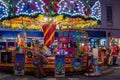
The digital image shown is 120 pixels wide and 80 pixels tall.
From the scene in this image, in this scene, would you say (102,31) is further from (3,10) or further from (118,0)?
(3,10)

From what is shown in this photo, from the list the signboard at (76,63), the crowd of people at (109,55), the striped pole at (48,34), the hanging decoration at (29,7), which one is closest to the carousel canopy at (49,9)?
the hanging decoration at (29,7)

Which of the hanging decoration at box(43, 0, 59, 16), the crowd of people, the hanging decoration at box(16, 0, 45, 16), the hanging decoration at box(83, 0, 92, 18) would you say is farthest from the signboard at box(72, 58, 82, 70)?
the crowd of people

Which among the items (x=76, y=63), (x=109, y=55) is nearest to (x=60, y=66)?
(x=76, y=63)

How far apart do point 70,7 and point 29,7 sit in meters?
2.42

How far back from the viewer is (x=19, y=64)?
1683 cm

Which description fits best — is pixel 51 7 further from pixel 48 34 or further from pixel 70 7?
pixel 48 34

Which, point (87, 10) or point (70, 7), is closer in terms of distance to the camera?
point (70, 7)

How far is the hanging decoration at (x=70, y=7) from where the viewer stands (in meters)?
17.9

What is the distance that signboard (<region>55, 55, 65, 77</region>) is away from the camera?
1647 cm

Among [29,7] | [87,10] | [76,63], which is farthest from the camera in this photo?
[87,10]

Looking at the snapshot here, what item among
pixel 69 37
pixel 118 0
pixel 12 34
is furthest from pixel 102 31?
pixel 69 37

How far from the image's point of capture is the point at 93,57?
1745cm

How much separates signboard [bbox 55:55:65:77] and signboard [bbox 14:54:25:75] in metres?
1.91

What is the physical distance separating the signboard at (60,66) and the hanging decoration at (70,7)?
292cm
